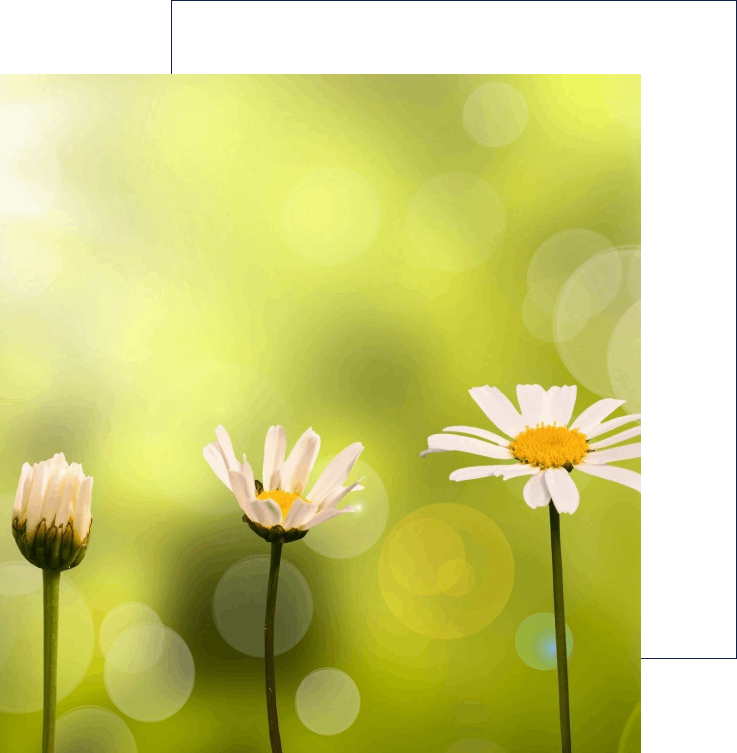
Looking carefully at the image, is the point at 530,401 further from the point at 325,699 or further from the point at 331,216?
the point at 325,699

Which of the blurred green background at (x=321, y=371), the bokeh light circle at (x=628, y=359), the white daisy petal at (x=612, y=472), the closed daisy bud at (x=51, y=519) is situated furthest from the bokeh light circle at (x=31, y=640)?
the bokeh light circle at (x=628, y=359)

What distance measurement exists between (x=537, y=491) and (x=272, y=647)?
441 millimetres

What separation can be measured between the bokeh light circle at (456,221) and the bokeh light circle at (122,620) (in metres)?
0.70

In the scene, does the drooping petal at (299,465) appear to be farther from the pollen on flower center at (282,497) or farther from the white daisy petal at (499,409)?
the white daisy petal at (499,409)

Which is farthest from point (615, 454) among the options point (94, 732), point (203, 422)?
point (94, 732)

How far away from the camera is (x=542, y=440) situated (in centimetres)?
107

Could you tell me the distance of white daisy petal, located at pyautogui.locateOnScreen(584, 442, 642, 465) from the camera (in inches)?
42.1

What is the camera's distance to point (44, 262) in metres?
1.11

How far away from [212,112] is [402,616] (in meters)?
0.84

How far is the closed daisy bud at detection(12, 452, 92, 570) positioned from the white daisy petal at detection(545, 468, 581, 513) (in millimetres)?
636

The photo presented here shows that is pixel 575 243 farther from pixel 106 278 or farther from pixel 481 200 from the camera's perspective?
pixel 106 278

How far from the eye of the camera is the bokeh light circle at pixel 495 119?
1.12m

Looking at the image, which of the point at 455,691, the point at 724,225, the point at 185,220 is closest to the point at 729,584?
the point at 455,691

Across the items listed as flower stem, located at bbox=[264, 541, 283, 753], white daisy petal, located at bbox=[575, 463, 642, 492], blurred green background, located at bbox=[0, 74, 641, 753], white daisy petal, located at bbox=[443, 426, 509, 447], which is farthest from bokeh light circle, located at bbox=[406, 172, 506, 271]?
flower stem, located at bbox=[264, 541, 283, 753]
